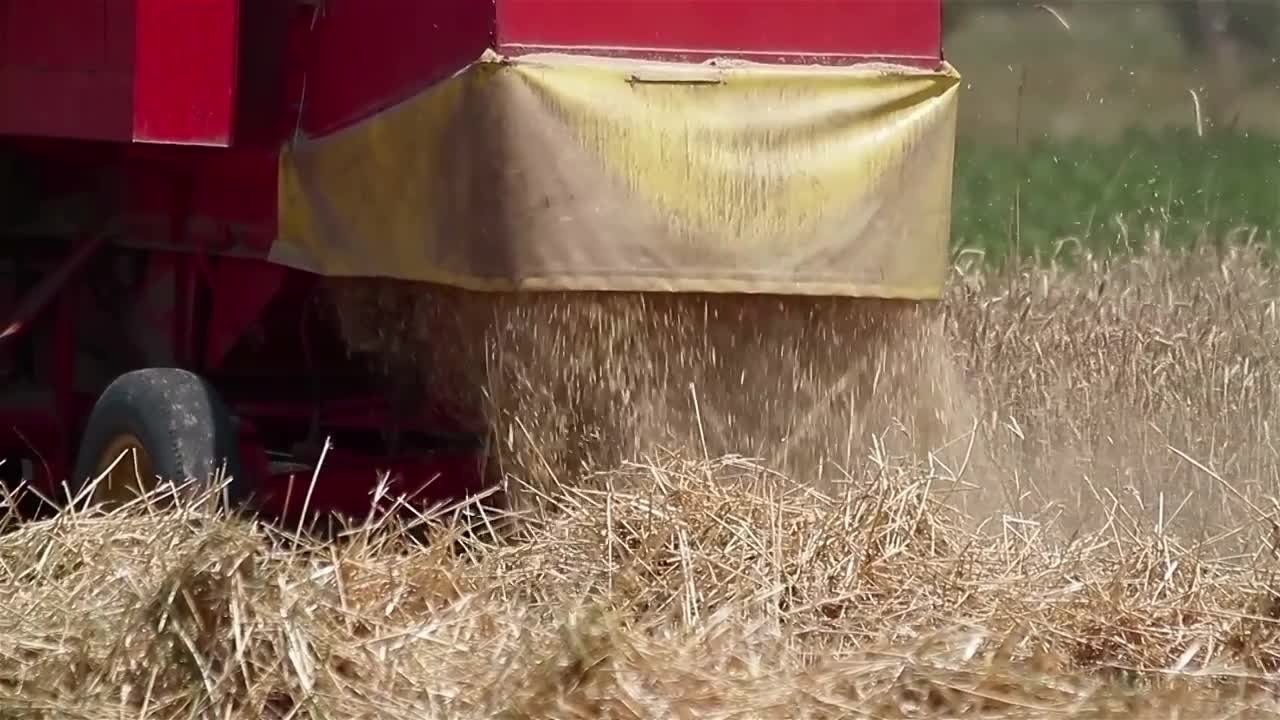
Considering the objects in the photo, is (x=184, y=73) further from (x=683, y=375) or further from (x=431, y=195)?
(x=683, y=375)

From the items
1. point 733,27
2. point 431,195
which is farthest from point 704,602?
point 733,27

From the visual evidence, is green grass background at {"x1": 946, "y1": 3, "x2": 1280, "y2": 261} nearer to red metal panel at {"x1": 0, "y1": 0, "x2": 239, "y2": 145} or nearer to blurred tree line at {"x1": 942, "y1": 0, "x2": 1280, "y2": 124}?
blurred tree line at {"x1": 942, "y1": 0, "x2": 1280, "y2": 124}

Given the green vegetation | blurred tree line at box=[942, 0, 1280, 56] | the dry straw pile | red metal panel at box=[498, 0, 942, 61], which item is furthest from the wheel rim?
blurred tree line at box=[942, 0, 1280, 56]

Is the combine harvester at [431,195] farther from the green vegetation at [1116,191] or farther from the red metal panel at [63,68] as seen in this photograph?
the green vegetation at [1116,191]

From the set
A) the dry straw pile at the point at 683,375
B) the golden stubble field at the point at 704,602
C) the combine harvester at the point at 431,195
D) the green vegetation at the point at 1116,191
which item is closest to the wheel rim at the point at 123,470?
the combine harvester at the point at 431,195

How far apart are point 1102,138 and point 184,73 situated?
117 inches

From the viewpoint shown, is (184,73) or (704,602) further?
(184,73)

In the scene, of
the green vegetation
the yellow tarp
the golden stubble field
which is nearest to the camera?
the golden stubble field

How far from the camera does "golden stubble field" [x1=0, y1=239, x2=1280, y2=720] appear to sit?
3750 millimetres

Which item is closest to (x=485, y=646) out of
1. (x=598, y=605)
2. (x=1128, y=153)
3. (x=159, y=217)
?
(x=598, y=605)

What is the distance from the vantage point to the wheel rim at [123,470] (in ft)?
17.9

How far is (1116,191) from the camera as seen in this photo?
6598mm

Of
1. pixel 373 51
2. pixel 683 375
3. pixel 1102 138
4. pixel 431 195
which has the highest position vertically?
pixel 373 51

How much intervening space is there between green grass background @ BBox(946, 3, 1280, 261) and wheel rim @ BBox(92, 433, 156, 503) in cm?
271
